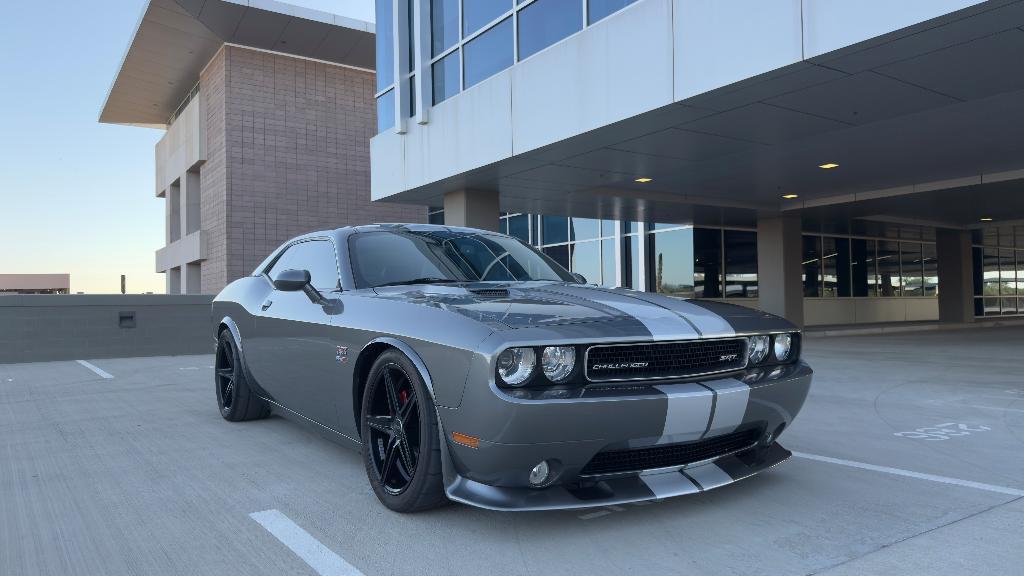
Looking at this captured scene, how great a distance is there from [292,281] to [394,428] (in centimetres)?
123

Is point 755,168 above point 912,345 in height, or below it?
above

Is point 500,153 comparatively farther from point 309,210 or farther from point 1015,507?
point 309,210

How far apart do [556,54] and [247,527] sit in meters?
8.66

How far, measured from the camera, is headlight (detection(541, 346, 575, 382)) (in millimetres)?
2766

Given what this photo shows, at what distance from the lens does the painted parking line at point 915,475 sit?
3658 mm

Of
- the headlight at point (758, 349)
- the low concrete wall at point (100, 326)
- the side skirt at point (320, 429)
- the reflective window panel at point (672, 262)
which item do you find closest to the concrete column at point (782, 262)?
the reflective window panel at point (672, 262)

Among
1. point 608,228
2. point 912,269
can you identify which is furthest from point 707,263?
point 912,269

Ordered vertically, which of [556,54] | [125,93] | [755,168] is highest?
[125,93]

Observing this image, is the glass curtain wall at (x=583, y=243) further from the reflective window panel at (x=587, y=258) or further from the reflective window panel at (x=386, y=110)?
the reflective window panel at (x=386, y=110)

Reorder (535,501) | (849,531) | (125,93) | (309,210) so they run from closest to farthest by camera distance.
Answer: (535,501) < (849,531) < (309,210) < (125,93)

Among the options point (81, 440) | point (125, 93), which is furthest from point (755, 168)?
point (125, 93)

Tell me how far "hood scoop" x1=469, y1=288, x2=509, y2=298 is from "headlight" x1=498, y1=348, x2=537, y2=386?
70 cm

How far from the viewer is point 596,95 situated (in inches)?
376

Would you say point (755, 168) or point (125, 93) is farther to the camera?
point (125, 93)
